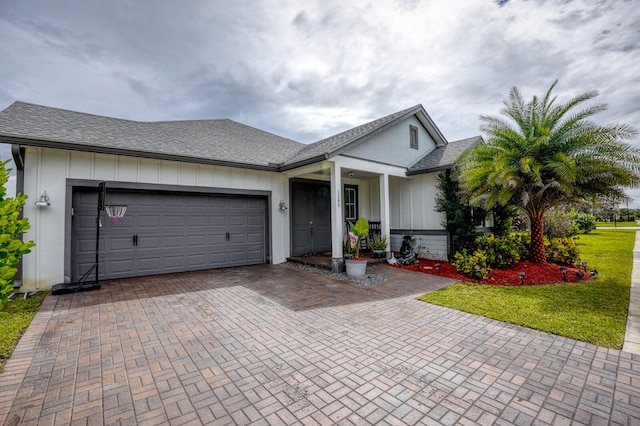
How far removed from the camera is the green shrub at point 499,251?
8.05 meters

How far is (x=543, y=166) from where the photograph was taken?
24.8 ft

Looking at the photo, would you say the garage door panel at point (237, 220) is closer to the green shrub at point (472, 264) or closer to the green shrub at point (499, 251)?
the green shrub at point (472, 264)

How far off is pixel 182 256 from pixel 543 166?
34.1 feet

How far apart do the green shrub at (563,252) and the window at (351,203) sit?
260 inches

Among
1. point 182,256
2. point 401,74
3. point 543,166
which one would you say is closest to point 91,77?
point 182,256

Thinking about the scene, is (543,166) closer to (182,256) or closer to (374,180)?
(374,180)

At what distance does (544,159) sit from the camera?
25.2ft

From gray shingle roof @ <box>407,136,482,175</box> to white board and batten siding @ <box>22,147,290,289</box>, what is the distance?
Result: 7.04 metres

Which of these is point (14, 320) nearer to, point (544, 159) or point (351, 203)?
point (351, 203)

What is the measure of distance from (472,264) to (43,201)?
34.1ft

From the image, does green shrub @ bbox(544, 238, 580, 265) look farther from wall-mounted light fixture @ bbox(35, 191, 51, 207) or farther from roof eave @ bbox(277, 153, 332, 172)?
wall-mounted light fixture @ bbox(35, 191, 51, 207)

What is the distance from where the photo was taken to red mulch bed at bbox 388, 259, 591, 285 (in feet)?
22.9

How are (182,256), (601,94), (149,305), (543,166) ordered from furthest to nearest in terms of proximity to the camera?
1. (182,256)
2. (543,166)
3. (601,94)
4. (149,305)

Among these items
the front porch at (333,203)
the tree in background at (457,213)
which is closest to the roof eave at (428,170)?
the tree in background at (457,213)
